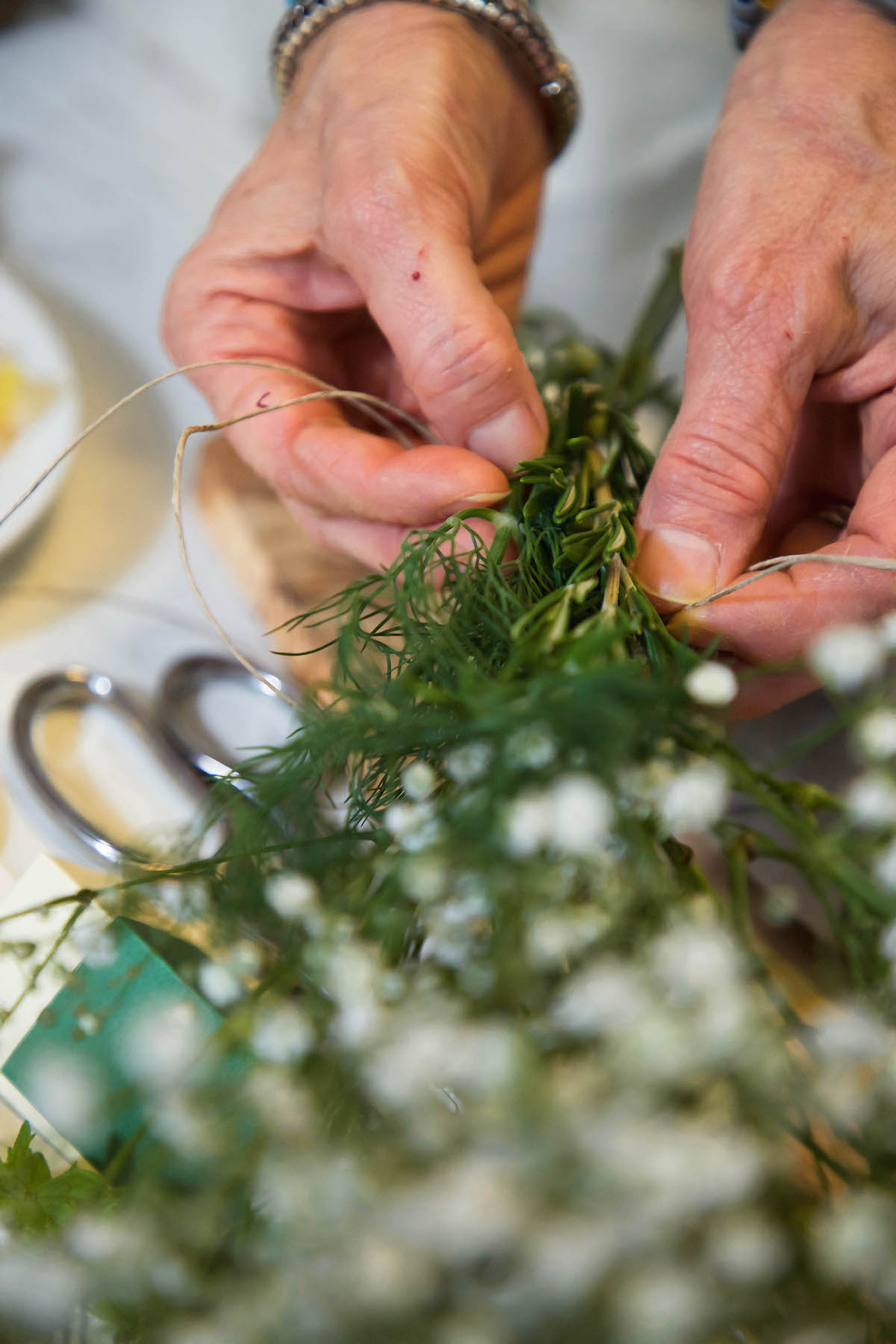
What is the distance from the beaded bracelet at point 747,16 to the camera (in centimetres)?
46

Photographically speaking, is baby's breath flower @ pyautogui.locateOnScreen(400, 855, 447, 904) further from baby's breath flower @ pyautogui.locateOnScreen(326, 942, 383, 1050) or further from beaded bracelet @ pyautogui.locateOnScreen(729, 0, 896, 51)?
beaded bracelet @ pyautogui.locateOnScreen(729, 0, 896, 51)

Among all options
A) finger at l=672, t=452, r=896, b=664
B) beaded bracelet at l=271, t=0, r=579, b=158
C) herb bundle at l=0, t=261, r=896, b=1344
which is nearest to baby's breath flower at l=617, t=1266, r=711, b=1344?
herb bundle at l=0, t=261, r=896, b=1344

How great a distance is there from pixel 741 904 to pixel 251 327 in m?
0.37

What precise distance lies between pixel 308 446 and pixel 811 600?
0.22m

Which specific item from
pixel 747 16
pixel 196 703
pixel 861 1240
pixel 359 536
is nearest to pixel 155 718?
pixel 196 703

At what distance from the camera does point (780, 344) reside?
1.10 ft

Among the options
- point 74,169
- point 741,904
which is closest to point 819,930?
point 741,904

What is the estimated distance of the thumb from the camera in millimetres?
327

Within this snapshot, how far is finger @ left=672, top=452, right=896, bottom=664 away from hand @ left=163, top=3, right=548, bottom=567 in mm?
101

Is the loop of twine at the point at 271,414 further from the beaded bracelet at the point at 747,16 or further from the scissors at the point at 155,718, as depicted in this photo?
the beaded bracelet at the point at 747,16

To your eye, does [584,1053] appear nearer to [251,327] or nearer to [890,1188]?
[890,1188]

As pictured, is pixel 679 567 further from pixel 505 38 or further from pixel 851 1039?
pixel 505 38

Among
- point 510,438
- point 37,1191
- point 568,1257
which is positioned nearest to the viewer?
point 568,1257

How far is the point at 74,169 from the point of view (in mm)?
613
